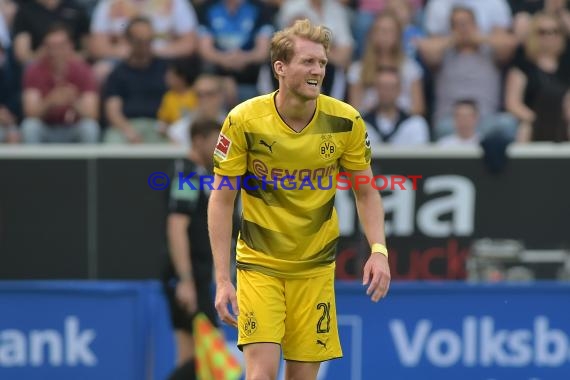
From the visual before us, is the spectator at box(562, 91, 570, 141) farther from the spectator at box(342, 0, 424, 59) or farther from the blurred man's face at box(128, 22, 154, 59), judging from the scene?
the blurred man's face at box(128, 22, 154, 59)

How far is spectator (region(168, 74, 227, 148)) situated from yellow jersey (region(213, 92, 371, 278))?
4793 mm

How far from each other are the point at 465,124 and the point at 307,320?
552 cm

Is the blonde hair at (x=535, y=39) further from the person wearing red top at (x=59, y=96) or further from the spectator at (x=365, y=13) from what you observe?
the person wearing red top at (x=59, y=96)

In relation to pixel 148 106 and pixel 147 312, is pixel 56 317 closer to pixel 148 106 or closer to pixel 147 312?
pixel 147 312

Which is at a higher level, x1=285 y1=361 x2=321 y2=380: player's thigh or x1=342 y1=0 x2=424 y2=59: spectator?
x1=342 y1=0 x2=424 y2=59: spectator

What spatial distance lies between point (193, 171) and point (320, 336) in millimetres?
2440

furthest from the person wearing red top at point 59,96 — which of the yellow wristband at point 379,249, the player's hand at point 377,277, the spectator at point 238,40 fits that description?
the player's hand at point 377,277

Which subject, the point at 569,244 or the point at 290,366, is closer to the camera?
the point at 290,366

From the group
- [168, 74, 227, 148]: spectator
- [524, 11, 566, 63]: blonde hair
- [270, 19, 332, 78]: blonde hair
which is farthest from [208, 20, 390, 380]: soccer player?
[524, 11, 566, 63]: blonde hair

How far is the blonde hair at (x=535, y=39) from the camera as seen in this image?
506 inches

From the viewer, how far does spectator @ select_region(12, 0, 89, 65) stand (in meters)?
13.3

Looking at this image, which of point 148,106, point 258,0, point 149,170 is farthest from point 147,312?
point 258,0

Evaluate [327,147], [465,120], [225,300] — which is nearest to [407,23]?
[465,120]

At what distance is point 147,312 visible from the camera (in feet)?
31.5
